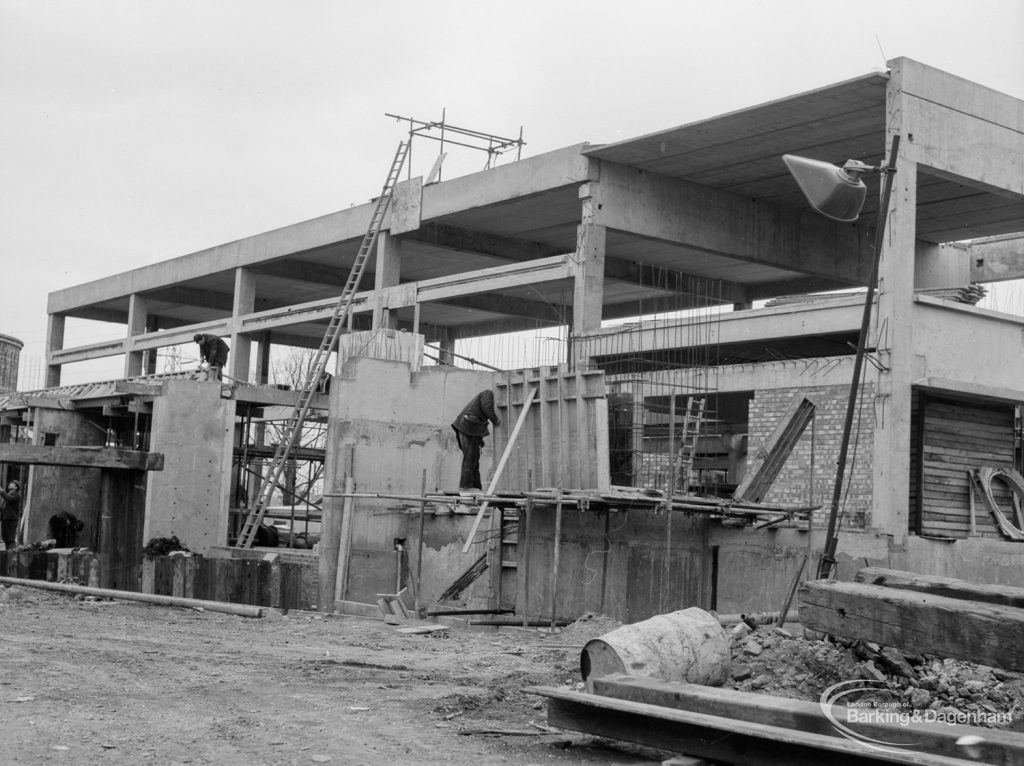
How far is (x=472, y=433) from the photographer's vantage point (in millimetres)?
20312

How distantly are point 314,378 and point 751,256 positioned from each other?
1043 centimetres

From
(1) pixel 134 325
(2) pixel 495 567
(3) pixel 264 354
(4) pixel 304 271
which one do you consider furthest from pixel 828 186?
(3) pixel 264 354

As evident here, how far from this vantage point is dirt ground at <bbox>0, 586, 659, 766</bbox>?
7.70m

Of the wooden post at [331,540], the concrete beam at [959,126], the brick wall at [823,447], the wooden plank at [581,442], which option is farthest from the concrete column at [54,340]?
the concrete beam at [959,126]

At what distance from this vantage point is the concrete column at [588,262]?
1008 inches

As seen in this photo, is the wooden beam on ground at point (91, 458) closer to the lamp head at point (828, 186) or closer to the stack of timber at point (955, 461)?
the stack of timber at point (955, 461)

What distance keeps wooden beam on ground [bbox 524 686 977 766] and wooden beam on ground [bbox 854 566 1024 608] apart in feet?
7.52

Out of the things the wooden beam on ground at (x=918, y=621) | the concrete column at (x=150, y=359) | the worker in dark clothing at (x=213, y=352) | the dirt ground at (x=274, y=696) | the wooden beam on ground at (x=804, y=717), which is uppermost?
the concrete column at (x=150, y=359)

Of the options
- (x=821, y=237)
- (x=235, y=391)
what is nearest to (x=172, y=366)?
(x=235, y=391)

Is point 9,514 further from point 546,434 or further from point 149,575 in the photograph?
point 546,434

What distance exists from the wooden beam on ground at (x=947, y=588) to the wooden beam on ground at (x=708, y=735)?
2.29m

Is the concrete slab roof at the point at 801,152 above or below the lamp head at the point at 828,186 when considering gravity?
above

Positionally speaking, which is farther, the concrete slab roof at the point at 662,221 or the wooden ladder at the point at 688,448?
the concrete slab roof at the point at 662,221

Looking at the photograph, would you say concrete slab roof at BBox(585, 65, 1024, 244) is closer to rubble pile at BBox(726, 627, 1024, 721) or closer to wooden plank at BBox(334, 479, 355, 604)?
wooden plank at BBox(334, 479, 355, 604)
